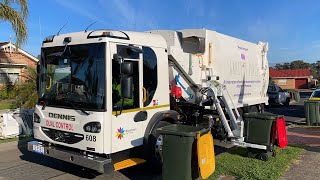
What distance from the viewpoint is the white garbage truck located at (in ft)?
19.6

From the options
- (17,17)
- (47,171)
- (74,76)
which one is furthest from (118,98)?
(17,17)

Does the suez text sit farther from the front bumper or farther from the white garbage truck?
the front bumper

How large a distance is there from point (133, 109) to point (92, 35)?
1.54m

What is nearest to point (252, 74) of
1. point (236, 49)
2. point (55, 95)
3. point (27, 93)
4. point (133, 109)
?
point (236, 49)

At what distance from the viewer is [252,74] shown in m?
11.9

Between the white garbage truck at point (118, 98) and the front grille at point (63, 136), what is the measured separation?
0.02 meters

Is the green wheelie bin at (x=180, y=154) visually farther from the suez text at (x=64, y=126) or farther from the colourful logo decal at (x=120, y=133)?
the suez text at (x=64, y=126)

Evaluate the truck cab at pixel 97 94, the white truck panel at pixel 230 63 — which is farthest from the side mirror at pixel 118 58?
the white truck panel at pixel 230 63

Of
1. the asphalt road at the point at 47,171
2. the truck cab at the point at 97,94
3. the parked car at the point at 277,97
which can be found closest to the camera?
the truck cab at the point at 97,94

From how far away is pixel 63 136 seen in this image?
6445 mm

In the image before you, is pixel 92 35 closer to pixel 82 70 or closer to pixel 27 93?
pixel 82 70

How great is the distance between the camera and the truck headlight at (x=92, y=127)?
232 inches

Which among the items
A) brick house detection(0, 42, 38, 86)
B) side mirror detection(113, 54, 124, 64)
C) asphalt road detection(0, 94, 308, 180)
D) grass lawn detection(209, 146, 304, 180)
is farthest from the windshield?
brick house detection(0, 42, 38, 86)

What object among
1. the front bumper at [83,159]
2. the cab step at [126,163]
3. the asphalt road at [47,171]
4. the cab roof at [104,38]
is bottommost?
the asphalt road at [47,171]
